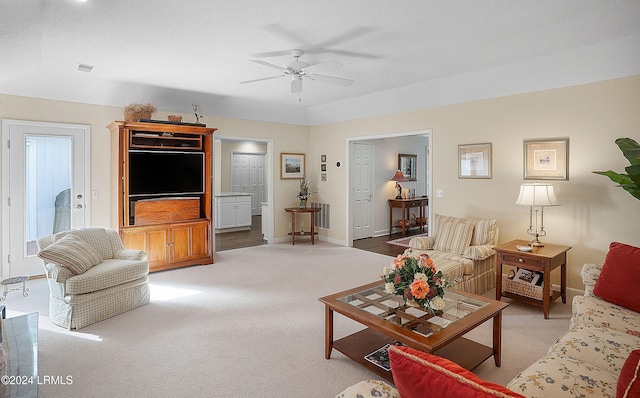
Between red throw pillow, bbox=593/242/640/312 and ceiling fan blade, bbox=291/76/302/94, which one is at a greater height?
ceiling fan blade, bbox=291/76/302/94

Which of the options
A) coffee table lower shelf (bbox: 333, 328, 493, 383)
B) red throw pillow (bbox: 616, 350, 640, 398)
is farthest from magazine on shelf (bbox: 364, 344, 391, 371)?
red throw pillow (bbox: 616, 350, 640, 398)

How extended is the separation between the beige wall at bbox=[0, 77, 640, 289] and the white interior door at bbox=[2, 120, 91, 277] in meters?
0.14

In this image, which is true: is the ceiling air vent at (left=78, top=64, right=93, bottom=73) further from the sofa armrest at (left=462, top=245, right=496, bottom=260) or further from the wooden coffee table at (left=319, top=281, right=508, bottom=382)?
the sofa armrest at (left=462, top=245, right=496, bottom=260)

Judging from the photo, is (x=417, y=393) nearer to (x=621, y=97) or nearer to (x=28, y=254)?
(x=621, y=97)

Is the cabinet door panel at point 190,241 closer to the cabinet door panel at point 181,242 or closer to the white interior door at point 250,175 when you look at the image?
the cabinet door panel at point 181,242

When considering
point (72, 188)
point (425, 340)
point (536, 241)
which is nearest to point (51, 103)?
point (72, 188)

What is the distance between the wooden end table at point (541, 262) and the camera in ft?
11.7

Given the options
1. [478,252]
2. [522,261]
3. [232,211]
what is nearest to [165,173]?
[232,211]

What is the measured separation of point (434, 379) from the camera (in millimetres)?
968

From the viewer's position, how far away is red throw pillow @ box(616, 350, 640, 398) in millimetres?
956

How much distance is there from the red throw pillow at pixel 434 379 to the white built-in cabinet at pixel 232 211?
8194 mm

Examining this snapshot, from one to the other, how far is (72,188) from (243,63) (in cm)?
319

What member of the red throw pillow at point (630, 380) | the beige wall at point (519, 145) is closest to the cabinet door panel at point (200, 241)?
the beige wall at point (519, 145)

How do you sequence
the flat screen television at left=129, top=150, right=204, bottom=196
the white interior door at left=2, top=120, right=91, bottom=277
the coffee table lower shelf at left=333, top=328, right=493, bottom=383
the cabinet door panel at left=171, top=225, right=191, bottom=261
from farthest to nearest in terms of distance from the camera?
1. the cabinet door panel at left=171, top=225, right=191, bottom=261
2. the flat screen television at left=129, top=150, right=204, bottom=196
3. the white interior door at left=2, top=120, right=91, bottom=277
4. the coffee table lower shelf at left=333, top=328, right=493, bottom=383
